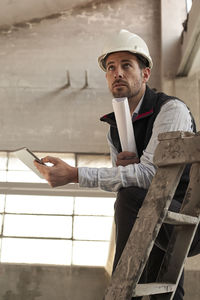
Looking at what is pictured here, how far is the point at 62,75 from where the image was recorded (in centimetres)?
883

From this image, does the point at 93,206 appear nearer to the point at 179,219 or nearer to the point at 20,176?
the point at 20,176

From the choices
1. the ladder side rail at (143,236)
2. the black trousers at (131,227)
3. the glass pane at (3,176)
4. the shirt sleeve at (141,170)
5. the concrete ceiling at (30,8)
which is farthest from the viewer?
the concrete ceiling at (30,8)

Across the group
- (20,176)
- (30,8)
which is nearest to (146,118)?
(20,176)

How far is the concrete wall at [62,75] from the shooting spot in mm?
8477

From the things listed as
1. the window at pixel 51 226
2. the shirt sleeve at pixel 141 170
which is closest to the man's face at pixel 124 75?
the shirt sleeve at pixel 141 170

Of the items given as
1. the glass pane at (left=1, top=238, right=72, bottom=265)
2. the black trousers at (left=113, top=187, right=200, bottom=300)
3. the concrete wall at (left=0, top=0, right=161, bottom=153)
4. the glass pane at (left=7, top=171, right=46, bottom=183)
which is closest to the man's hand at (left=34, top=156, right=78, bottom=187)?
the black trousers at (left=113, top=187, right=200, bottom=300)

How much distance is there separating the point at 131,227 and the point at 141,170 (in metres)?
0.32

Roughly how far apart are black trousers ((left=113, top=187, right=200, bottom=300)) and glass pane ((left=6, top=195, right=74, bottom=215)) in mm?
6389

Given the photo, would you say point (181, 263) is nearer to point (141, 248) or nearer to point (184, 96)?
point (141, 248)

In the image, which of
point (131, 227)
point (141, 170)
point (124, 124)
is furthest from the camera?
point (124, 124)

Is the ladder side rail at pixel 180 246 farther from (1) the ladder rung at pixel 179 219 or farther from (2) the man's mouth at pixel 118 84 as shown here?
(2) the man's mouth at pixel 118 84

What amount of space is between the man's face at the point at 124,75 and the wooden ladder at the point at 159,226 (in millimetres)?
1191

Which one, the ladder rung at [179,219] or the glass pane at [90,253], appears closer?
the ladder rung at [179,219]

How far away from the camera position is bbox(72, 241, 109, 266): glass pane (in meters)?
8.93
